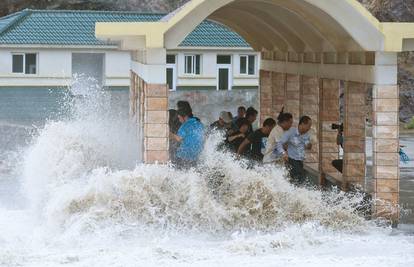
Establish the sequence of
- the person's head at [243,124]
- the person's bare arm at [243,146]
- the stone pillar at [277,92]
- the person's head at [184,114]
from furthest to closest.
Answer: the stone pillar at [277,92] < the person's head at [243,124] < the person's bare arm at [243,146] < the person's head at [184,114]

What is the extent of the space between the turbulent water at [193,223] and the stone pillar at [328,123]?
151cm

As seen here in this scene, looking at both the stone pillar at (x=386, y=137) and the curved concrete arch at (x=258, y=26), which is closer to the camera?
the stone pillar at (x=386, y=137)

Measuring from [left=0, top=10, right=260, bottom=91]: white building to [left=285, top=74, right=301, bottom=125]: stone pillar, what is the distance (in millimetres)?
18910

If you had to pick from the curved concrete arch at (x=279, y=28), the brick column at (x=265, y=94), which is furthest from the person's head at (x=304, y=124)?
the brick column at (x=265, y=94)

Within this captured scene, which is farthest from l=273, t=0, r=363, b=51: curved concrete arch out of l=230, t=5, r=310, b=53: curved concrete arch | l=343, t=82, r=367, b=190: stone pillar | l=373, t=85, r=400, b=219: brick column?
l=230, t=5, r=310, b=53: curved concrete arch

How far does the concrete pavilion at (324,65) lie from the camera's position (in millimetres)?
12922

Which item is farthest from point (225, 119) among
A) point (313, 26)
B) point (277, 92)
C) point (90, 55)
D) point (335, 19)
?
point (90, 55)

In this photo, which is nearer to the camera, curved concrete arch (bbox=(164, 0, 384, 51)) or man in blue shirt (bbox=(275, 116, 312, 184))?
curved concrete arch (bbox=(164, 0, 384, 51))

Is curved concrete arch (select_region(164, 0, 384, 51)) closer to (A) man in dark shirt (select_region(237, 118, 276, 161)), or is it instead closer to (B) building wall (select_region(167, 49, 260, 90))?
(A) man in dark shirt (select_region(237, 118, 276, 161))

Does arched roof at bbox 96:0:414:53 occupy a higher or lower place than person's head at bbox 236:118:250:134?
higher

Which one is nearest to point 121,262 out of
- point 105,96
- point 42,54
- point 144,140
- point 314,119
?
point 144,140

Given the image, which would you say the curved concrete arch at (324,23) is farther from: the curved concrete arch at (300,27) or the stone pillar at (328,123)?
the stone pillar at (328,123)

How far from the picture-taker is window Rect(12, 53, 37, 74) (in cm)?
3875

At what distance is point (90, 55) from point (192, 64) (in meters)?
4.61
